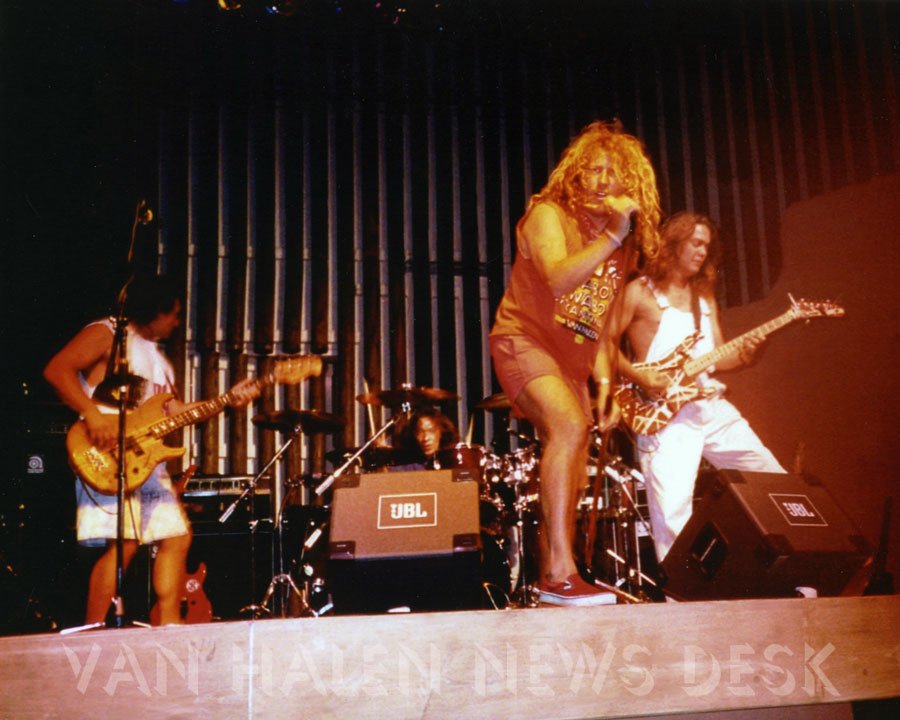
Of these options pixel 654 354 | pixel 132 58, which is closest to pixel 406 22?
pixel 132 58

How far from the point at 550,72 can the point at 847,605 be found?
5.86 meters

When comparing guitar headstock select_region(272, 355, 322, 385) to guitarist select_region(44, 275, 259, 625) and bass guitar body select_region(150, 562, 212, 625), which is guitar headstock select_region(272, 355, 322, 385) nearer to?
guitarist select_region(44, 275, 259, 625)

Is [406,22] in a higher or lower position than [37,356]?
higher

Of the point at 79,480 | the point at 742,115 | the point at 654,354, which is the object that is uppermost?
the point at 742,115

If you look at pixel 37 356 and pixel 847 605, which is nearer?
pixel 847 605

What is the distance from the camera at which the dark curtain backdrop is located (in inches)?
238

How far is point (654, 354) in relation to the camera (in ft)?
14.6

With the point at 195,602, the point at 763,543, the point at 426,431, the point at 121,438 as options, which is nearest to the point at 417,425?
the point at 426,431

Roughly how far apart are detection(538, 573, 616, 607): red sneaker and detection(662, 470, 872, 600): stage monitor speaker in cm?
89

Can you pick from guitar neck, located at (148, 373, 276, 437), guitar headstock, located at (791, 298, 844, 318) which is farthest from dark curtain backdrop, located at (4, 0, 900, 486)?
guitar neck, located at (148, 373, 276, 437)

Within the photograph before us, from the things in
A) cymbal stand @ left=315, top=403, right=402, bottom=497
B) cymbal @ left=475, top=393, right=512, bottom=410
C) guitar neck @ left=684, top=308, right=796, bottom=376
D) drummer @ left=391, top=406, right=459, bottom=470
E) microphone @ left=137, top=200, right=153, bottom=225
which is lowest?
cymbal stand @ left=315, top=403, right=402, bottom=497

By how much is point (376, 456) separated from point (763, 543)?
111 inches

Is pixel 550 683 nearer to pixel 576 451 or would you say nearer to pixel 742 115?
pixel 576 451

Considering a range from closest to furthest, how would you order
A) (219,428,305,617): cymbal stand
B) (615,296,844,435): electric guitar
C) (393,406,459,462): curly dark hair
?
(615,296,844,435): electric guitar, (219,428,305,617): cymbal stand, (393,406,459,462): curly dark hair
